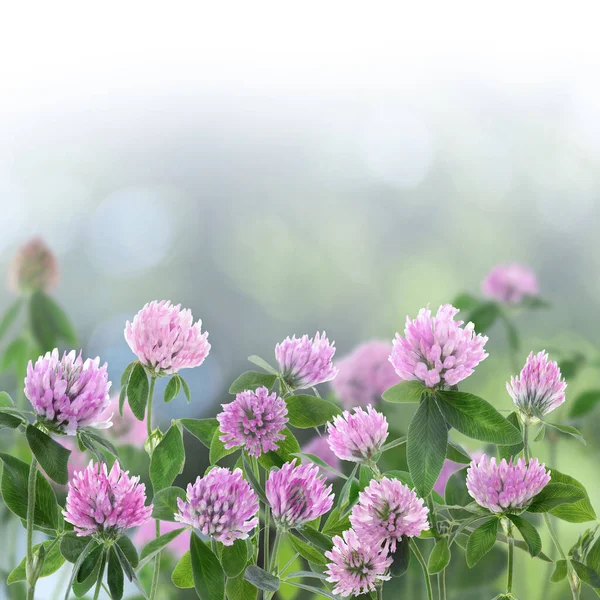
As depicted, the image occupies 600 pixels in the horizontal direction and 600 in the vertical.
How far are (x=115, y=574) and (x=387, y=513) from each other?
4.3 inches

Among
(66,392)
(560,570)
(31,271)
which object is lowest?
(31,271)

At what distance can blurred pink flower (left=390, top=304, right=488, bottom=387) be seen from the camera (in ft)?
1.03

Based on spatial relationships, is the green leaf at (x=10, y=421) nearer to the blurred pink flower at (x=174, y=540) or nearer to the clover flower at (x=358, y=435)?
the clover flower at (x=358, y=435)

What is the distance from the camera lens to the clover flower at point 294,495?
12.2 inches

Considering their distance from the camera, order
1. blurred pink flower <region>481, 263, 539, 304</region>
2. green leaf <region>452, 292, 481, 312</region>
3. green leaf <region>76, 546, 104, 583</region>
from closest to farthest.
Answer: green leaf <region>76, 546, 104, 583</region> < green leaf <region>452, 292, 481, 312</region> < blurred pink flower <region>481, 263, 539, 304</region>

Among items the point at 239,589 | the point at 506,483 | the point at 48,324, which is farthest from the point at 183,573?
the point at 48,324

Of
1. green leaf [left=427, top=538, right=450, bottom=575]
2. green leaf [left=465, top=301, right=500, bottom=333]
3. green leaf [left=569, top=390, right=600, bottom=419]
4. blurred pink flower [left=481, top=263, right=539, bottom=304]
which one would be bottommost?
blurred pink flower [left=481, top=263, right=539, bottom=304]

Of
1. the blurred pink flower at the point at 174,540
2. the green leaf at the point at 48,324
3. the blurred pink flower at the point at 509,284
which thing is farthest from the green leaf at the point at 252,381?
the blurred pink flower at the point at 509,284

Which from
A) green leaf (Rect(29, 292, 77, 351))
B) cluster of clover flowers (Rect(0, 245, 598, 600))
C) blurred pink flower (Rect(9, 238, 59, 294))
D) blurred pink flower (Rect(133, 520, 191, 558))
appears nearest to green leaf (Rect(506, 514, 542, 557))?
cluster of clover flowers (Rect(0, 245, 598, 600))

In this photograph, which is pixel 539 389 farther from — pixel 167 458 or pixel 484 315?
pixel 484 315

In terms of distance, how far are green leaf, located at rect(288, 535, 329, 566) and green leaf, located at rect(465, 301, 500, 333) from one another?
598mm

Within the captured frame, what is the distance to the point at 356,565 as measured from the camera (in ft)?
1.04

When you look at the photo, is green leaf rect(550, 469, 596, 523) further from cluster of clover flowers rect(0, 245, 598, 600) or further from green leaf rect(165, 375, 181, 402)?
green leaf rect(165, 375, 181, 402)

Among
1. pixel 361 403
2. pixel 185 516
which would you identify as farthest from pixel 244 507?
pixel 361 403
